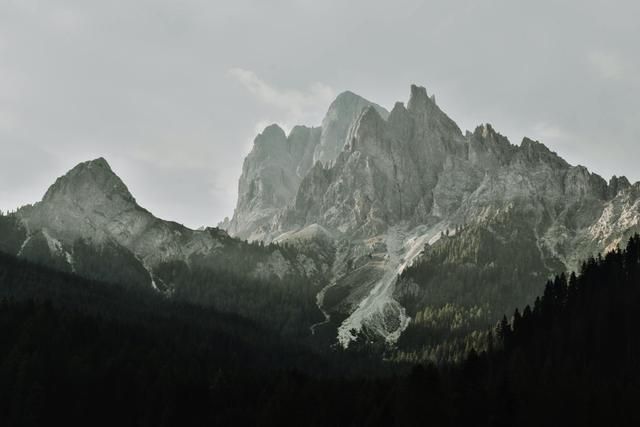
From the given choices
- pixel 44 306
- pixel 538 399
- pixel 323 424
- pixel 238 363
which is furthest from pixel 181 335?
pixel 538 399

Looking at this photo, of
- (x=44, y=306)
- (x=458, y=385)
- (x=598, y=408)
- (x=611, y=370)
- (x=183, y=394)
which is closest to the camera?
(x=598, y=408)

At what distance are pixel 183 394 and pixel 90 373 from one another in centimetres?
1946

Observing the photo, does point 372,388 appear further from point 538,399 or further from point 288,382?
point 538,399

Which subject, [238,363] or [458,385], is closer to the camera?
[458,385]

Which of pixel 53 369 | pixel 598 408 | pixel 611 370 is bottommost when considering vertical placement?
pixel 53 369

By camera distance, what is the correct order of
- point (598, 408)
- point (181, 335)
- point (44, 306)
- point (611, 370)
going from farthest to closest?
point (181, 335)
point (44, 306)
point (611, 370)
point (598, 408)

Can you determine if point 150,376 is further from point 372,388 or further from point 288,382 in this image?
point 372,388

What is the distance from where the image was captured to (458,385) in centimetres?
11412

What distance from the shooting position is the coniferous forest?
105 metres

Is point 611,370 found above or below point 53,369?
above

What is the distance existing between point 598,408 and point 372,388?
132 feet

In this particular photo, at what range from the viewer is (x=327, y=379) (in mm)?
146125

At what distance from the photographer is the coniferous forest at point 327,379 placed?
10469 centimetres

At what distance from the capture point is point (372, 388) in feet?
424
